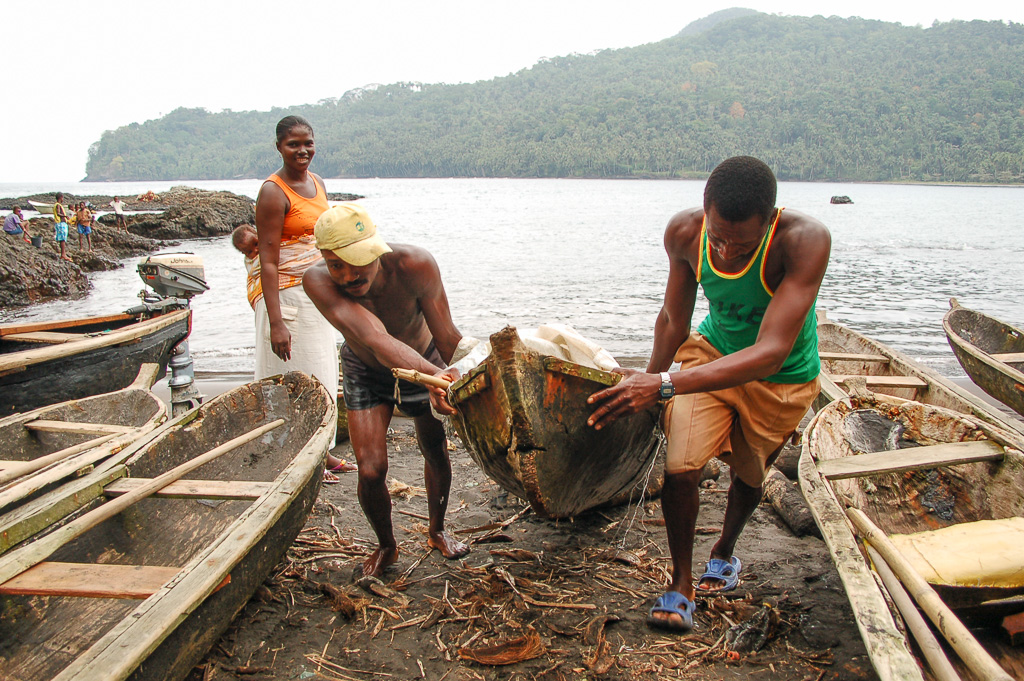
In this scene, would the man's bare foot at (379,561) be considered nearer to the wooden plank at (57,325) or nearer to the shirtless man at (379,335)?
the shirtless man at (379,335)

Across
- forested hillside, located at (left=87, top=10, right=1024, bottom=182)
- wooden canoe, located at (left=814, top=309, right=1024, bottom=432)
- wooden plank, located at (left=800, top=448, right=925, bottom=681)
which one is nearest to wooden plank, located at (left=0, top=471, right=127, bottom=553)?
wooden plank, located at (left=800, top=448, right=925, bottom=681)

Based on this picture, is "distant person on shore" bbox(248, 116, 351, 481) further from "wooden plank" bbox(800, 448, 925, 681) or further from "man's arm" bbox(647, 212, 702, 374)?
"wooden plank" bbox(800, 448, 925, 681)

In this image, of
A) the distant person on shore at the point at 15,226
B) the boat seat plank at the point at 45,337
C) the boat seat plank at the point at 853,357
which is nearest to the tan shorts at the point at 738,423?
the boat seat plank at the point at 853,357

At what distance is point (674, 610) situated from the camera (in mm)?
3037

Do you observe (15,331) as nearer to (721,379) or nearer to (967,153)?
(721,379)

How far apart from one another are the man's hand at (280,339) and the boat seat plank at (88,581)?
1.99 m

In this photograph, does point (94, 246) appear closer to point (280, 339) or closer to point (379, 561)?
point (280, 339)

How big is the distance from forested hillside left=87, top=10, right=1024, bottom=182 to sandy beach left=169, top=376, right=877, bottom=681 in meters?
103

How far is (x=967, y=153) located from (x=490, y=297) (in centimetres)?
10327

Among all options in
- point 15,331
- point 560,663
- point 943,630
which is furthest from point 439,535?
point 15,331

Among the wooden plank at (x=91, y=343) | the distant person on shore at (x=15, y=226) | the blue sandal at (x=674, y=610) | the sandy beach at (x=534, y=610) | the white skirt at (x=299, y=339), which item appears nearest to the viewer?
the sandy beach at (x=534, y=610)

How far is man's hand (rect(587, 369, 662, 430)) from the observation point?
2.75 m

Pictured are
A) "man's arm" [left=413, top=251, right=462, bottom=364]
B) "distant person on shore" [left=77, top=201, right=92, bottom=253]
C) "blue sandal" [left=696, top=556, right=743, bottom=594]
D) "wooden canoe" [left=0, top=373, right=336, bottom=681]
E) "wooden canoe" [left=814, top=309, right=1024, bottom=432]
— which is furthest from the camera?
"distant person on shore" [left=77, top=201, right=92, bottom=253]

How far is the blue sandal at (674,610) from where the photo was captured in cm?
303
